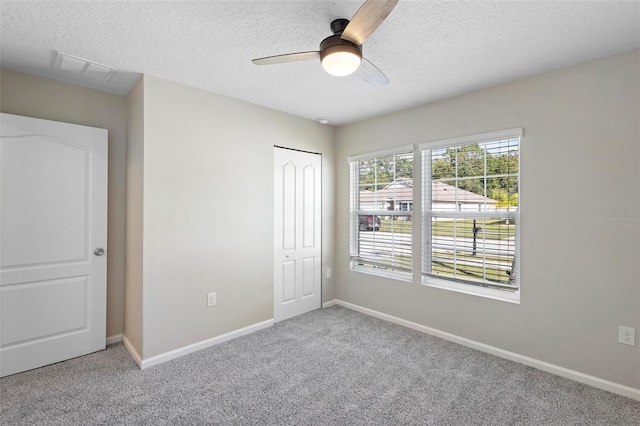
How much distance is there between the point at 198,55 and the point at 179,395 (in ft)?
8.13

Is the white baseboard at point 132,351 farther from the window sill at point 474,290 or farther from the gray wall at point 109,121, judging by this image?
the window sill at point 474,290

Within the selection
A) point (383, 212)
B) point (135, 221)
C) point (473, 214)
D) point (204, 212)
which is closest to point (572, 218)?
point (473, 214)

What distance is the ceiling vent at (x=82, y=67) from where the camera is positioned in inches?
93.7

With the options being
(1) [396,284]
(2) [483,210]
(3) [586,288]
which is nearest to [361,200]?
(1) [396,284]

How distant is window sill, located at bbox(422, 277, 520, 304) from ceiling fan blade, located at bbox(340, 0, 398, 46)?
250 centimetres

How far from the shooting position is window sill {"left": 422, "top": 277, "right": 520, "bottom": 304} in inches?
111

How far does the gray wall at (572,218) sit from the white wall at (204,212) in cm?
209

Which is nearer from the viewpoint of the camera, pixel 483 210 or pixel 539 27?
pixel 539 27

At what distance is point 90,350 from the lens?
9.45 feet

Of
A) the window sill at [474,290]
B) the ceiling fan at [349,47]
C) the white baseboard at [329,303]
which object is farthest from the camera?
the white baseboard at [329,303]

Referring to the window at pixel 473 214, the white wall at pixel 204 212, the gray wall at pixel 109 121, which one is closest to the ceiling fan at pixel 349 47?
the white wall at pixel 204 212

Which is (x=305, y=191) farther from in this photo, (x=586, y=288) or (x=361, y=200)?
(x=586, y=288)

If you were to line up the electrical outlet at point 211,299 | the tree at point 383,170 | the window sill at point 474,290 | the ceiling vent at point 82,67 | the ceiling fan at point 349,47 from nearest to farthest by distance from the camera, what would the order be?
the ceiling fan at point 349,47, the ceiling vent at point 82,67, the window sill at point 474,290, the electrical outlet at point 211,299, the tree at point 383,170

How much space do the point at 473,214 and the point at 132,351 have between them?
3.44 meters
